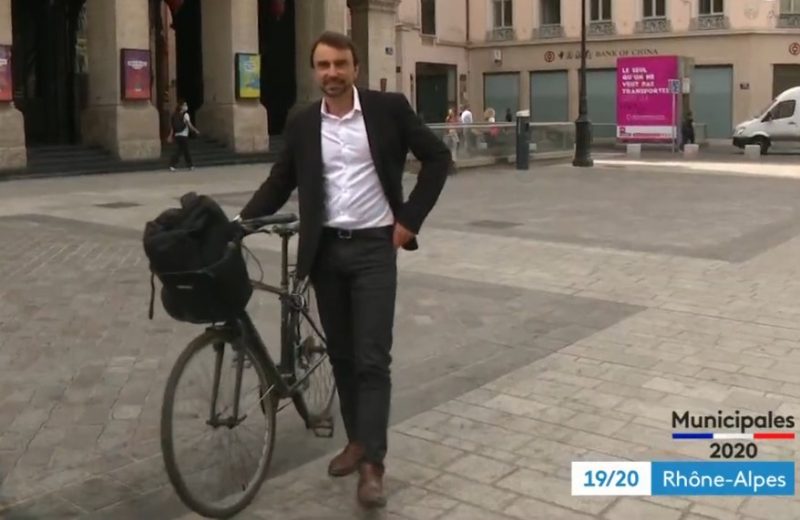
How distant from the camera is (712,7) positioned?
4362cm

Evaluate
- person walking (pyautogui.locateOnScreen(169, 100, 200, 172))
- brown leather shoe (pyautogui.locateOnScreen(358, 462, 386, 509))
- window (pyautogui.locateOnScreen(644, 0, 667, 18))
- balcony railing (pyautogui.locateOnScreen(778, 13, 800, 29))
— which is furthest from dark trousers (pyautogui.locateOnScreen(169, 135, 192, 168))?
balcony railing (pyautogui.locateOnScreen(778, 13, 800, 29))

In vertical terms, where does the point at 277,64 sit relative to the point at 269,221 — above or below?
above

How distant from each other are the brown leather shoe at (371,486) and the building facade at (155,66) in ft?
62.2

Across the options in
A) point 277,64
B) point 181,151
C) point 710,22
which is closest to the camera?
point 181,151

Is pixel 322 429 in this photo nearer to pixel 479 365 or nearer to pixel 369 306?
pixel 369 306

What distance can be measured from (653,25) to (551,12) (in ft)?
17.5

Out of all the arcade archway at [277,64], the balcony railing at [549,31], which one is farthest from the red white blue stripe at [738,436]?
the balcony railing at [549,31]

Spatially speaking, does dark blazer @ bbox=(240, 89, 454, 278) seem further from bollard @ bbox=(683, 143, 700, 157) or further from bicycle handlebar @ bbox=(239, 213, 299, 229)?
bollard @ bbox=(683, 143, 700, 157)

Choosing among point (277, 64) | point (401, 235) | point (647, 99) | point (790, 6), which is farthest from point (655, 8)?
point (401, 235)

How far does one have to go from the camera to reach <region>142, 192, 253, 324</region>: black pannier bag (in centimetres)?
350

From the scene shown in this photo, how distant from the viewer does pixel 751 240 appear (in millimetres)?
11758

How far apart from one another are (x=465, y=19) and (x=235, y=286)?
47699 millimetres

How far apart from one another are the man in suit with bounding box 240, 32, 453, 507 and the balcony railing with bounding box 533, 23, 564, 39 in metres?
45.1

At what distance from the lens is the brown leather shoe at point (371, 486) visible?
3.96 m
